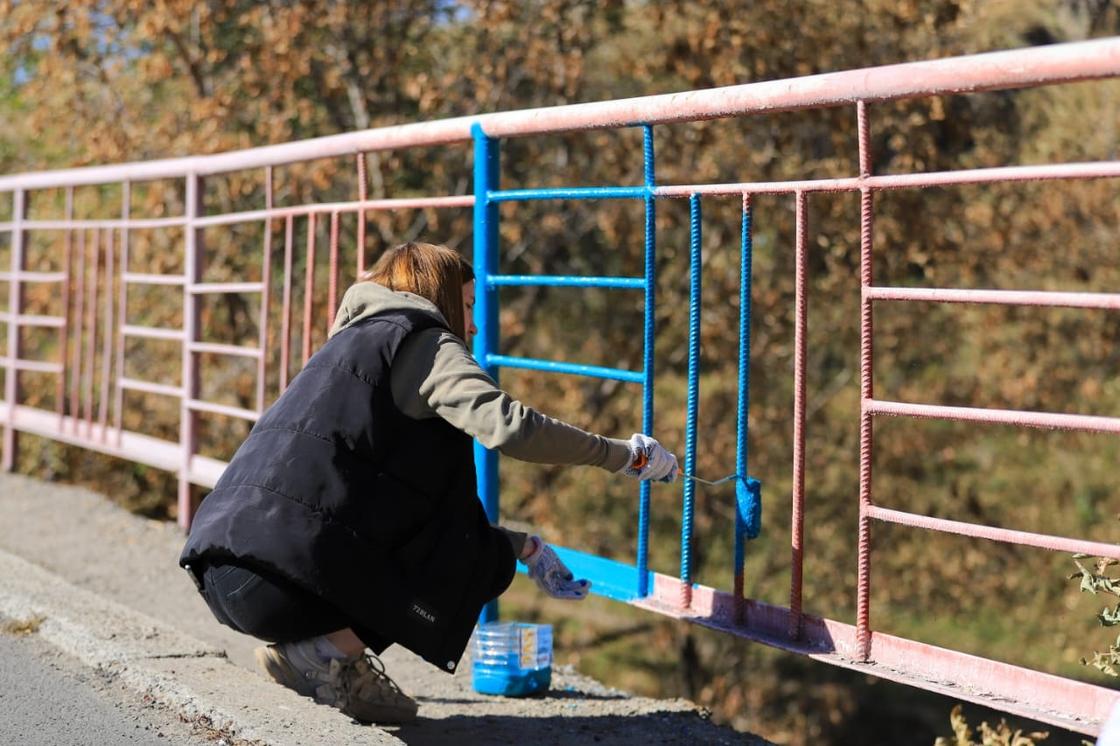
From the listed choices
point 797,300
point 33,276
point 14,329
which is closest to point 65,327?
point 33,276

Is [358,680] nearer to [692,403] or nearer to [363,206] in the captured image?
Answer: [692,403]

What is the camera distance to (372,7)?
10734 mm

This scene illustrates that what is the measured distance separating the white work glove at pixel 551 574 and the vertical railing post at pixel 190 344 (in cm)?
338

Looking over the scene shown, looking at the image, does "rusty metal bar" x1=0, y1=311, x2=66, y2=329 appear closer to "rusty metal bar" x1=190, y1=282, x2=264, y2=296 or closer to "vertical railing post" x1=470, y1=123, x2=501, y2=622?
"rusty metal bar" x1=190, y1=282, x2=264, y2=296

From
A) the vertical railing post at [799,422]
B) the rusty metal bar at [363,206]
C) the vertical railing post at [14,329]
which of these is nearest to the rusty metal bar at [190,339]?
the rusty metal bar at [363,206]

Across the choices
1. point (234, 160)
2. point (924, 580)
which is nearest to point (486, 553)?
point (234, 160)

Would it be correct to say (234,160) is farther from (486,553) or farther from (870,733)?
(870,733)

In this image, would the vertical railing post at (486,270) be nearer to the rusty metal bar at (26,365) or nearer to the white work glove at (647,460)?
the white work glove at (647,460)

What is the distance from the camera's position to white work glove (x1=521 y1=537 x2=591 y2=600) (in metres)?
4.06

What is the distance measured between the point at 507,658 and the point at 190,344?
3.07 meters

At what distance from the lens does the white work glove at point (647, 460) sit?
3674mm

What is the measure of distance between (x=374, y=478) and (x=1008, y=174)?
1.56 metres

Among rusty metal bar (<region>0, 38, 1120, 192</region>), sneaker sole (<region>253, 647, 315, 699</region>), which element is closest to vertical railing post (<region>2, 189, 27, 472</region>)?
rusty metal bar (<region>0, 38, 1120, 192</region>)

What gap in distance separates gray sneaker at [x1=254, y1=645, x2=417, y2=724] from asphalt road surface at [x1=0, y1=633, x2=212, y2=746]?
29cm
